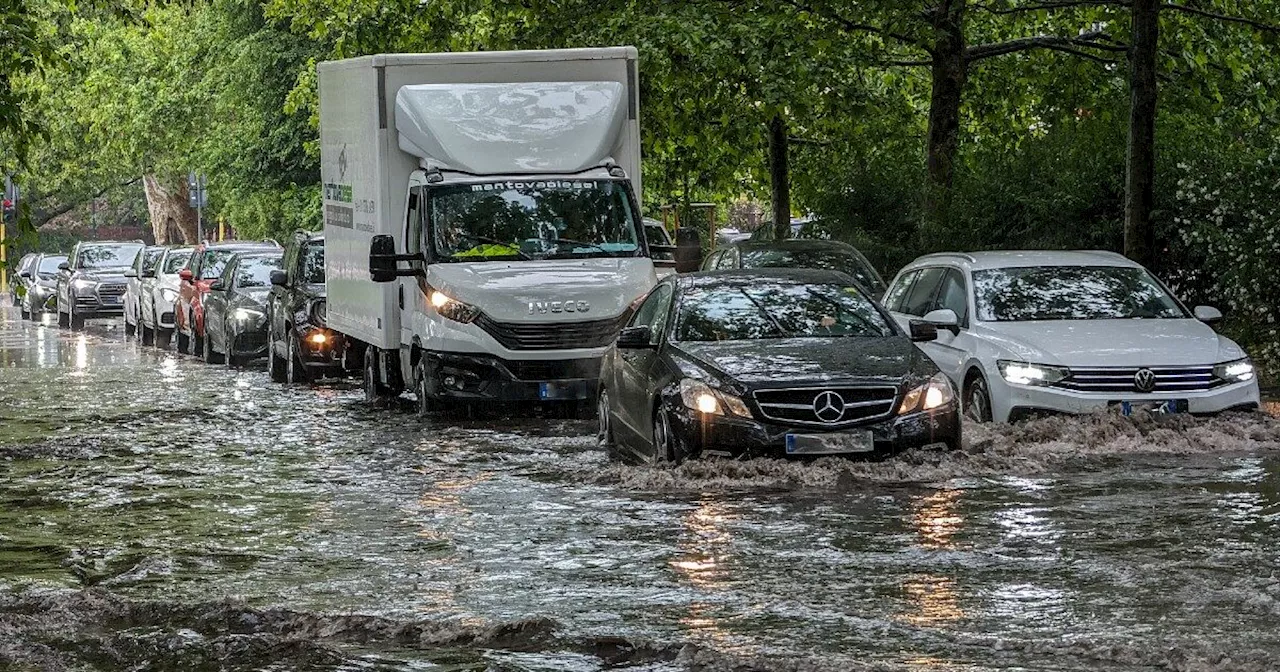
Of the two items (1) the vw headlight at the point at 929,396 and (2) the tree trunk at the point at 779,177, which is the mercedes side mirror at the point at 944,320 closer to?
(1) the vw headlight at the point at 929,396

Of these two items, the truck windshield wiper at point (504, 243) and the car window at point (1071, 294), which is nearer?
the car window at point (1071, 294)

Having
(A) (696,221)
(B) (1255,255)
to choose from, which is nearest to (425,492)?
(B) (1255,255)

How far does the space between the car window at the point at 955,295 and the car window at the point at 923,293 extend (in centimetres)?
Result: 10

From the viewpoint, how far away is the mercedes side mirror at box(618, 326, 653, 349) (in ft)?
48.9

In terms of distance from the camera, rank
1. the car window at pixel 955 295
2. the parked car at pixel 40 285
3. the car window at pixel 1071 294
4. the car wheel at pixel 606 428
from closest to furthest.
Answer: the car wheel at pixel 606 428, the car window at pixel 1071 294, the car window at pixel 955 295, the parked car at pixel 40 285

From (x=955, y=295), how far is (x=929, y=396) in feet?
11.9

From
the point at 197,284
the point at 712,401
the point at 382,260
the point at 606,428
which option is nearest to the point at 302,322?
the point at 382,260

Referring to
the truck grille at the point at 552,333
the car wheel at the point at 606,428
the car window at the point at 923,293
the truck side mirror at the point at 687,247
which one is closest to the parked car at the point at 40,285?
the truck side mirror at the point at 687,247

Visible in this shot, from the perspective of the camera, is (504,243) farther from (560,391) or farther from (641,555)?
(641,555)

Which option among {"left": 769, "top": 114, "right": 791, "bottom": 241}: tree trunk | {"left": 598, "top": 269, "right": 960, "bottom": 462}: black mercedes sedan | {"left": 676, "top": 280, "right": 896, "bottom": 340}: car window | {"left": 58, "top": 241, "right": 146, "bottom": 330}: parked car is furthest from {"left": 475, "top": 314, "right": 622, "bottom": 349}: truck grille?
{"left": 58, "top": 241, "right": 146, "bottom": 330}: parked car

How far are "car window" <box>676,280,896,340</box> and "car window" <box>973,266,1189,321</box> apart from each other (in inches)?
68.9

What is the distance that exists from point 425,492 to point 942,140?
15.8m

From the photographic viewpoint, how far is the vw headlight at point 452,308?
19391 millimetres

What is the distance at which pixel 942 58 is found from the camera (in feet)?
94.3
